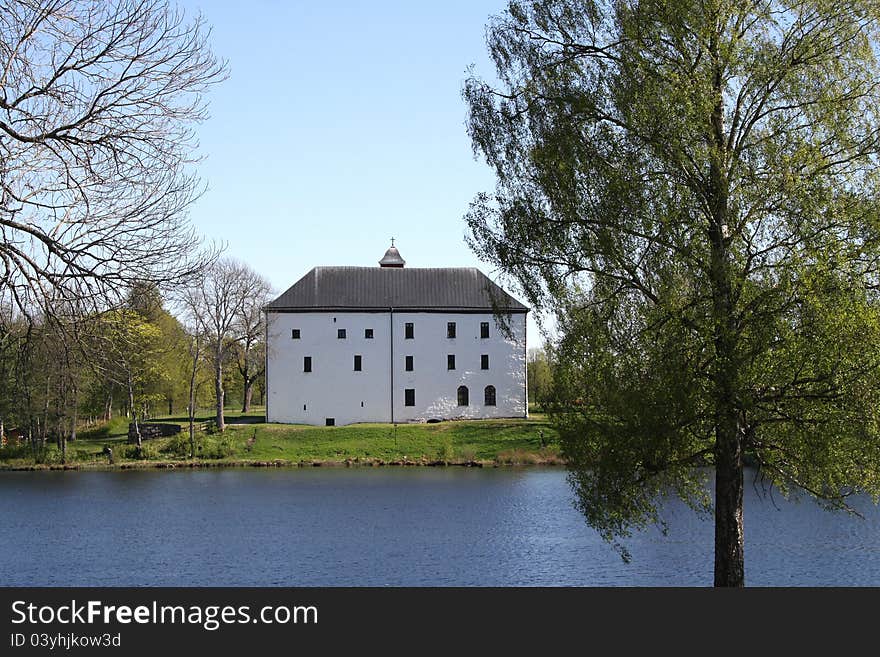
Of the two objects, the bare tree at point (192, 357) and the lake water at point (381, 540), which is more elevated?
the bare tree at point (192, 357)

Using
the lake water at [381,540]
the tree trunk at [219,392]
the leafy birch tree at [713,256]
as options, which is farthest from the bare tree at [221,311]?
the leafy birch tree at [713,256]

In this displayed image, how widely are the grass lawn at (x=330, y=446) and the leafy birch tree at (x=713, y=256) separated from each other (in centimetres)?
3310

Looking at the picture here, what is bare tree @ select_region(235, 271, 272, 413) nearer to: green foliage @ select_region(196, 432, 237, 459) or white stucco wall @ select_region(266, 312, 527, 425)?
white stucco wall @ select_region(266, 312, 527, 425)

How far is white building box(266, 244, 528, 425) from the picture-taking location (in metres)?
58.7

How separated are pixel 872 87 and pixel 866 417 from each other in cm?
430

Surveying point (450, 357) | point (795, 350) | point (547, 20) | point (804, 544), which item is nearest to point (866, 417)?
point (795, 350)

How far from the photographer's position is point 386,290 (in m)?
61.2

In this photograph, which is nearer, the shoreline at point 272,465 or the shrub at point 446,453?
the shoreline at point 272,465

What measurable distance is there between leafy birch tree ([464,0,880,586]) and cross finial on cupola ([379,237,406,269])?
5067 cm

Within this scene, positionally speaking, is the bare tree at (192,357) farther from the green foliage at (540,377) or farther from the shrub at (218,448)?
the green foliage at (540,377)

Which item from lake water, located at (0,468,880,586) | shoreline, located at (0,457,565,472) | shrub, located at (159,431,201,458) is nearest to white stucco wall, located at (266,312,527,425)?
shrub, located at (159,431,201,458)

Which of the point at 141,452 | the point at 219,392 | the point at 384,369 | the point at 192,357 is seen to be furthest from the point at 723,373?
the point at 384,369

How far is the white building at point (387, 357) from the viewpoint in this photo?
58.7 meters

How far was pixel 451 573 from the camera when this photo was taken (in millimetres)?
19984
